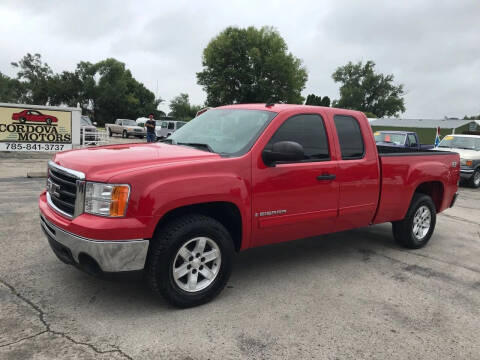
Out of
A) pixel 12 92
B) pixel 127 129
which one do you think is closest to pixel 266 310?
pixel 127 129

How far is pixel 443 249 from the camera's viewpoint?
5695mm

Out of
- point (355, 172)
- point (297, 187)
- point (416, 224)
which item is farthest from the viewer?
point (416, 224)

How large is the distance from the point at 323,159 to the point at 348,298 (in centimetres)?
143

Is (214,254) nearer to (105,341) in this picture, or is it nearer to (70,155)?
(105,341)

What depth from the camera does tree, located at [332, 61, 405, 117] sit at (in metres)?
86.8

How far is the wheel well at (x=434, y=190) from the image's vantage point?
583 centimetres

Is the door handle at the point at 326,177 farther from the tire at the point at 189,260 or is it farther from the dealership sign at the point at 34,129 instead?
the dealership sign at the point at 34,129

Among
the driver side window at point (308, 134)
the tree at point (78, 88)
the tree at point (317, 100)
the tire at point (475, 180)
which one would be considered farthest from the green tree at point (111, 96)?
the driver side window at point (308, 134)

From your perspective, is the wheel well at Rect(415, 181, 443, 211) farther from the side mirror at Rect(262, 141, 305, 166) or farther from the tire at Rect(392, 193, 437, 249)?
the side mirror at Rect(262, 141, 305, 166)

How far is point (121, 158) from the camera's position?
3404 millimetres

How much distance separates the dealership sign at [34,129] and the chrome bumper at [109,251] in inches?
455

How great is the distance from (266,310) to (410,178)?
281 centimetres

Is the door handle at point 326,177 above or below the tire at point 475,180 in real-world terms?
above

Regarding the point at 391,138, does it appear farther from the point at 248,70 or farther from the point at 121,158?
the point at 248,70
